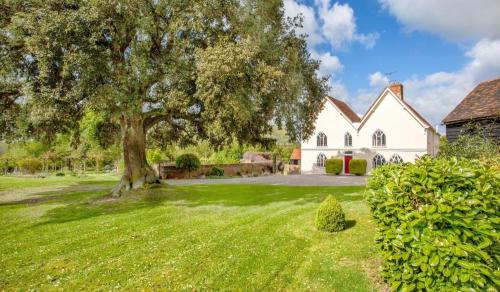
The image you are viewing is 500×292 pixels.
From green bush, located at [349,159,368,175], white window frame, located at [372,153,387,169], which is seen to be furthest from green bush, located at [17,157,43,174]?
white window frame, located at [372,153,387,169]

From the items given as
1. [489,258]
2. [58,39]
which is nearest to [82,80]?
[58,39]

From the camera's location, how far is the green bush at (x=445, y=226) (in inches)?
170

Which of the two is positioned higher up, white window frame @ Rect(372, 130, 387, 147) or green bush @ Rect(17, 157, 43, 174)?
white window frame @ Rect(372, 130, 387, 147)

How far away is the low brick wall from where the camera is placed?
104 ft

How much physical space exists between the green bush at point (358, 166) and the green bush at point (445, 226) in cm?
3196

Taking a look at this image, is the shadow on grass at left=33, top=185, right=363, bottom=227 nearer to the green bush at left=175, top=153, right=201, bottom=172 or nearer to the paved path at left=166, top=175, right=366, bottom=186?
the paved path at left=166, top=175, right=366, bottom=186

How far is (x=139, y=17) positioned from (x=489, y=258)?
1471 cm

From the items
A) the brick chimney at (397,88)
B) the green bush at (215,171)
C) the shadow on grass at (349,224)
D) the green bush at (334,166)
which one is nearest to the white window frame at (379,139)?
the green bush at (334,166)

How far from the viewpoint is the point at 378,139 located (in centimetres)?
3647

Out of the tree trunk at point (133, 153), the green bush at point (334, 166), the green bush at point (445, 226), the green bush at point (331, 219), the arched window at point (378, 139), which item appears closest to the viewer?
the green bush at point (445, 226)

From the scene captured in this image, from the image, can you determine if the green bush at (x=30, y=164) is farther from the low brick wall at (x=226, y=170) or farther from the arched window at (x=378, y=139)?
the arched window at (x=378, y=139)

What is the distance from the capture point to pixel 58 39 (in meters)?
12.4

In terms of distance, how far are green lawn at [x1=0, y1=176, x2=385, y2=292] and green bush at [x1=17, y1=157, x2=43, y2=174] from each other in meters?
33.7

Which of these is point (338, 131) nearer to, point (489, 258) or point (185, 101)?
point (185, 101)
